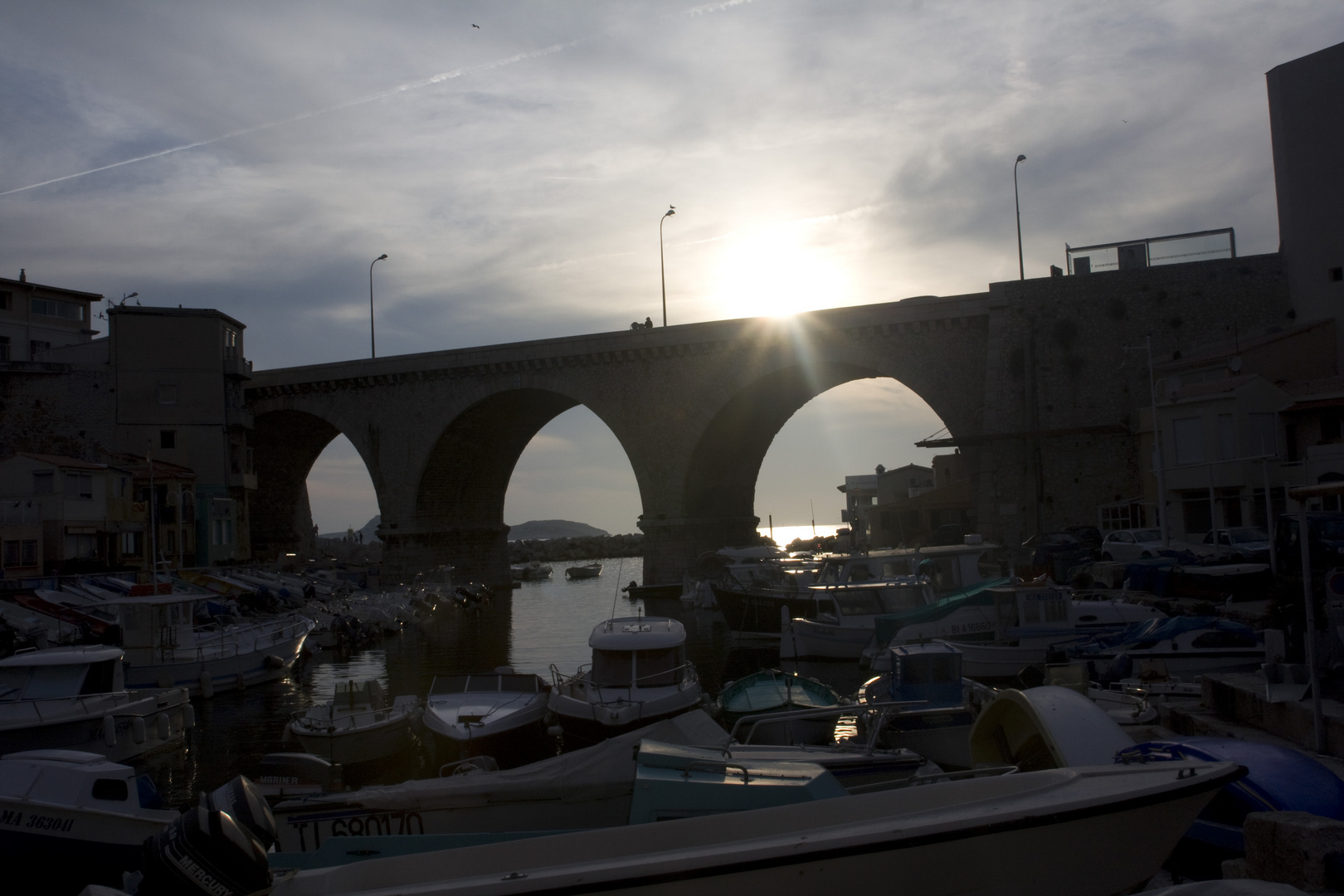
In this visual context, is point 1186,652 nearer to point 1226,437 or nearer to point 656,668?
point 656,668

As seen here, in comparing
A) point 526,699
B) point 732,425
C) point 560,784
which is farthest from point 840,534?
point 560,784

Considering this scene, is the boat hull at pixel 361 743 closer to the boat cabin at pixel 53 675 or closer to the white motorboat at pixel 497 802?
the boat cabin at pixel 53 675

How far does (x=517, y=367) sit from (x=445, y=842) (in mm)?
31701

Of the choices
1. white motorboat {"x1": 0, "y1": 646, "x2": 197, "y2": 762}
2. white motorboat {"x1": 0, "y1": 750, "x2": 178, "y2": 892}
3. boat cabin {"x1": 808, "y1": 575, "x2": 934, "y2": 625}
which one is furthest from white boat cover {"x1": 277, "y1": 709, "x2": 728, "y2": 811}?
boat cabin {"x1": 808, "y1": 575, "x2": 934, "y2": 625}

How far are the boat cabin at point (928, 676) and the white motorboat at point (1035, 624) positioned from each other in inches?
139

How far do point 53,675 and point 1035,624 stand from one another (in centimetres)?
1478

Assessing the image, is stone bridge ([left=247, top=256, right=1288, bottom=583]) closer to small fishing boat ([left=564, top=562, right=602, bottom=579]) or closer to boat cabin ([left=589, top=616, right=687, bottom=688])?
small fishing boat ([left=564, top=562, right=602, bottom=579])

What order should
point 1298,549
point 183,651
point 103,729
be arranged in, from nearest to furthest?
1. point 1298,549
2. point 103,729
3. point 183,651

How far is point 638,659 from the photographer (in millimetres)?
14062

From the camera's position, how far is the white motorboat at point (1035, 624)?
15539 mm

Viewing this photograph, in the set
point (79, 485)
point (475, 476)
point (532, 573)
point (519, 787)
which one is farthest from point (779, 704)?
point (532, 573)

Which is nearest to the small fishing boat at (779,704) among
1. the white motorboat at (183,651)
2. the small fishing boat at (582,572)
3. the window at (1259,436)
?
the white motorboat at (183,651)

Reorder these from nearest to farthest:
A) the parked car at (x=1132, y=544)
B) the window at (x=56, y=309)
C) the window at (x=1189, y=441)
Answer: the parked car at (x=1132, y=544) → the window at (x=1189, y=441) → the window at (x=56, y=309)

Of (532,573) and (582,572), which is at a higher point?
(532,573)
